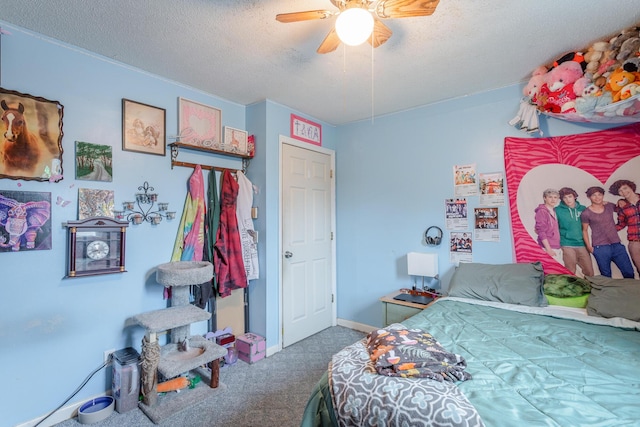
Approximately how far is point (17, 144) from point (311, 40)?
1931mm

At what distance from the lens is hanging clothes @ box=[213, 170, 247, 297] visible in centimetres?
268

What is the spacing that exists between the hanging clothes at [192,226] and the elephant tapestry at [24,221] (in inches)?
32.8

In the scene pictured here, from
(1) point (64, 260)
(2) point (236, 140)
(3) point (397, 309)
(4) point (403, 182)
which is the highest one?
(2) point (236, 140)

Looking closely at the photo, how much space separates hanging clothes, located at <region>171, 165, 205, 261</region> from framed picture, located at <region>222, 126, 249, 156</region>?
39cm

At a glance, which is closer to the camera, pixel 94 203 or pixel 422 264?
pixel 94 203

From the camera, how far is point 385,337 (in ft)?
4.76

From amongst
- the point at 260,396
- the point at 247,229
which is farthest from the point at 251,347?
the point at 247,229

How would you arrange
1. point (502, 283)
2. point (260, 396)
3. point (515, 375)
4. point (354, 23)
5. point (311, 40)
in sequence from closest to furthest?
point (515, 375), point (354, 23), point (311, 40), point (260, 396), point (502, 283)

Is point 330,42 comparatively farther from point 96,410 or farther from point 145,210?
point 96,410

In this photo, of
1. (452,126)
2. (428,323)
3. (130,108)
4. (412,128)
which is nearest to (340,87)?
(412,128)

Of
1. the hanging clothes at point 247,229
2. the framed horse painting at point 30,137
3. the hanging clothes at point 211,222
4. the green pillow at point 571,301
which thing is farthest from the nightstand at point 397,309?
the framed horse painting at point 30,137

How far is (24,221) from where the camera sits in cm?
184

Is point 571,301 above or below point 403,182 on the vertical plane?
below

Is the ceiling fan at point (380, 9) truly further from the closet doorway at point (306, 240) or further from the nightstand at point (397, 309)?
the nightstand at point (397, 309)
